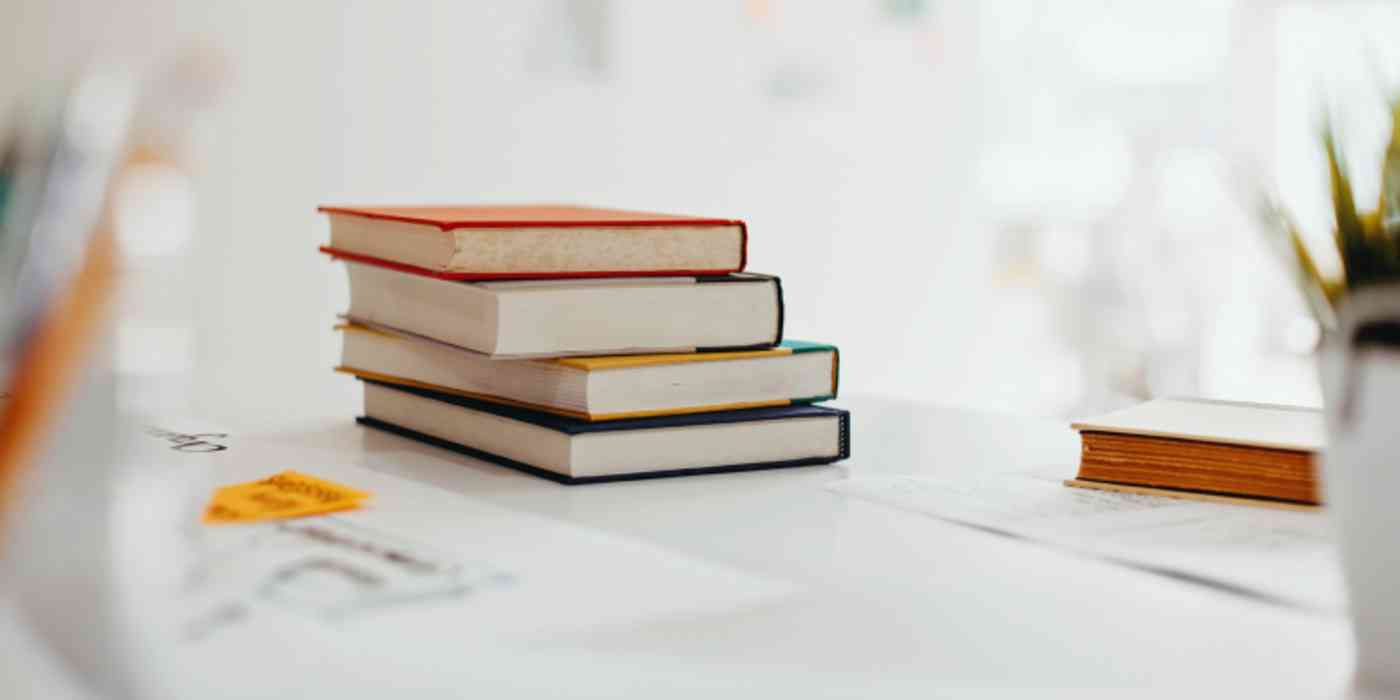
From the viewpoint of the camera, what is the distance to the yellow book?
915 millimetres

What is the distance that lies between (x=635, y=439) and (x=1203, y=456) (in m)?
0.35

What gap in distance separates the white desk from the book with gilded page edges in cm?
15

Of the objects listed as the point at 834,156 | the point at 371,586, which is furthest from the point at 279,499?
the point at 834,156

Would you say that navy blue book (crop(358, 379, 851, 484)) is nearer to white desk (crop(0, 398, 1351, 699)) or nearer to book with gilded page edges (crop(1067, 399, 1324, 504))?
white desk (crop(0, 398, 1351, 699))

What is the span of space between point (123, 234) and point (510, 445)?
0.50m

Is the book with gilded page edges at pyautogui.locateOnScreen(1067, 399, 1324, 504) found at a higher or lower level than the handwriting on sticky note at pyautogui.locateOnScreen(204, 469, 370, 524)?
higher

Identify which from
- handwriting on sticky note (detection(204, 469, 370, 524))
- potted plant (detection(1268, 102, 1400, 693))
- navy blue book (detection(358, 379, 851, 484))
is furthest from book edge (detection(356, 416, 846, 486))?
potted plant (detection(1268, 102, 1400, 693))

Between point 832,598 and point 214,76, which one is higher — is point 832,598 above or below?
below

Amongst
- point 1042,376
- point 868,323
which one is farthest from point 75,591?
point 1042,376

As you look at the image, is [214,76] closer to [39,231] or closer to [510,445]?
[510,445]

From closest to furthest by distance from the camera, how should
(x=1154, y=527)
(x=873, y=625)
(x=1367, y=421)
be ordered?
(x=1367, y=421) < (x=873, y=625) < (x=1154, y=527)

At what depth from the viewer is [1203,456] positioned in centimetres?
88

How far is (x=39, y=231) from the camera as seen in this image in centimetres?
50

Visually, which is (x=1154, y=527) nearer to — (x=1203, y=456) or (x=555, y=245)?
(x=1203, y=456)
